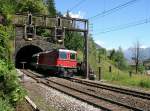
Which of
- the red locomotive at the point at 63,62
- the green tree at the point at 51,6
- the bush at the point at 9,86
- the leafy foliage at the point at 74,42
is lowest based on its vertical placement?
the bush at the point at 9,86

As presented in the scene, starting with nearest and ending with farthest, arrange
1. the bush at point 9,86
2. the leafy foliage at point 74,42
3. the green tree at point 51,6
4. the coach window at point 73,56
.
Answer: the bush at point 9,86
the coach window at point 73,56
the leafy foliage at point 74,42
the green tree at point 51,6

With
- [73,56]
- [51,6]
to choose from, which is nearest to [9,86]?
[73,56]

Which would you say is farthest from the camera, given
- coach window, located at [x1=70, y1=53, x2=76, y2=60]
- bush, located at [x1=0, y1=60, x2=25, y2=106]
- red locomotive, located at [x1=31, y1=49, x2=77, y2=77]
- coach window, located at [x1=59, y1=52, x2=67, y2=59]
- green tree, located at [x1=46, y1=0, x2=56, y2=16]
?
green tree, located at [x1=46, y1=0, x2=56, y2=16]

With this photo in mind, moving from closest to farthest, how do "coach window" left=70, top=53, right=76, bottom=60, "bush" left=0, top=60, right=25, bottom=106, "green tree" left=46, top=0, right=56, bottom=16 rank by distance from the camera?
"bush" left=0, top=60, right=25, bottom=106, "coach window" left=70, top=53, right=76, bottom=60, "green tree" left=46, top=0, right=56, bottom=16

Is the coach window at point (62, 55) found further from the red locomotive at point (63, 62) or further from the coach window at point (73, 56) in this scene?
the coach window at point (73, 56)

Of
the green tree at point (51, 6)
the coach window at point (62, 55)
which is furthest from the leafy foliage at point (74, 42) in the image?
the green tree at point (51, 6)

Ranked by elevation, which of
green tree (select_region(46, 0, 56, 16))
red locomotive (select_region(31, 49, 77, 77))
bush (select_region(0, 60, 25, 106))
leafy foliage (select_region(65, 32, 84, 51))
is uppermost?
green tree (select_region(46, 0, 56, 16))

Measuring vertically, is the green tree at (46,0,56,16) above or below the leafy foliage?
above

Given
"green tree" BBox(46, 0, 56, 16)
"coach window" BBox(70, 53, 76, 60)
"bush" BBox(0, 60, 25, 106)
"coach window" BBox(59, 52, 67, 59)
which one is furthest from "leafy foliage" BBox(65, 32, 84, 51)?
"bush" BBox(0, 60, 25, 106)

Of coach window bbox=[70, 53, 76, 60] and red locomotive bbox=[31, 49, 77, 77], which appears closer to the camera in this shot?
red locomotive bbox=[31, 49, 77, 77]

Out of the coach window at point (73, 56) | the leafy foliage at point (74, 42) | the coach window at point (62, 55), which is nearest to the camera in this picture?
the coach window at point (62, 55)

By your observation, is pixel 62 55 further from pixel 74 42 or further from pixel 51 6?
pixel 51 6

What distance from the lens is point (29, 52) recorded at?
6888 centimetres

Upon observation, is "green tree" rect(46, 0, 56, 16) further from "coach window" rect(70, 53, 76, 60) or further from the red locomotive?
"coach window" rect(70, 53, 76, 60)
